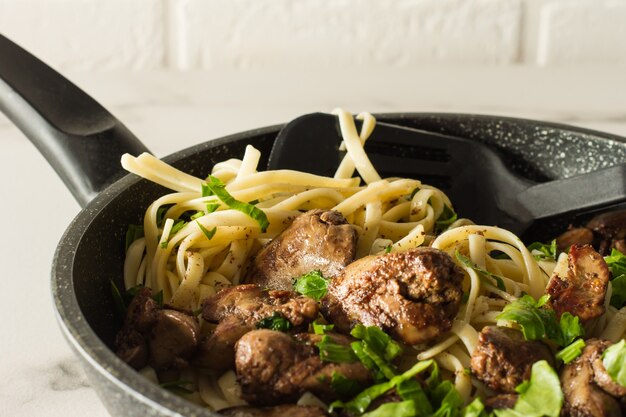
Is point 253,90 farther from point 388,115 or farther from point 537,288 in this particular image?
point 537,288

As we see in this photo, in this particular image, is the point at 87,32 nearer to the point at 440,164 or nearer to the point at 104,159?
the point at 104,159

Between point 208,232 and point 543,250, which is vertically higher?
point 208,232

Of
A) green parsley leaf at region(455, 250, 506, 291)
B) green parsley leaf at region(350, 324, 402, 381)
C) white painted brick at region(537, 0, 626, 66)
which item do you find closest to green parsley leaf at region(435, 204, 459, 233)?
green parsley leaf at region(455, 250, 506, 291)

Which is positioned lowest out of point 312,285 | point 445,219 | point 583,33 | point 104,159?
point 583,33

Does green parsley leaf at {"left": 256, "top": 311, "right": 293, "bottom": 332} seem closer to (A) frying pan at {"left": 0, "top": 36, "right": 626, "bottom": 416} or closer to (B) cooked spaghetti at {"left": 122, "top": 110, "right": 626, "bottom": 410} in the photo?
(B) cooked spaghetti at {"left": 122, "top": 110, "right": 626, "bottom": 410}

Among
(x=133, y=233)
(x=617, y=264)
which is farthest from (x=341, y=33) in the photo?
(x=617, y=264)

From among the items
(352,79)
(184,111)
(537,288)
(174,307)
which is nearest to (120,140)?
(174,307)
